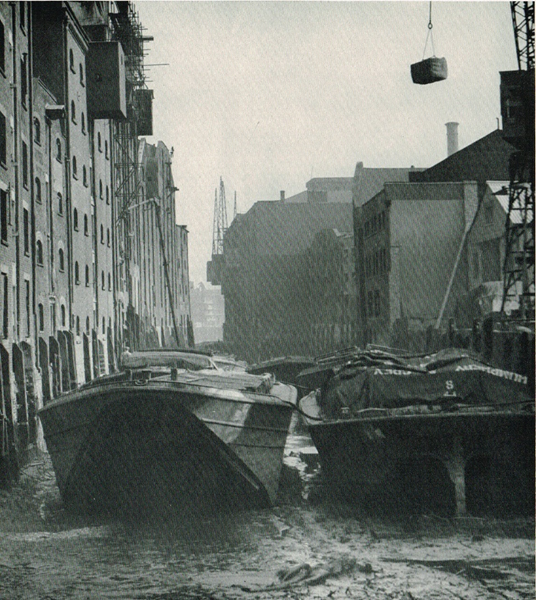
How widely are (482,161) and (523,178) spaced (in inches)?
579

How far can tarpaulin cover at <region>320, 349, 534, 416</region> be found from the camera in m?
10.7

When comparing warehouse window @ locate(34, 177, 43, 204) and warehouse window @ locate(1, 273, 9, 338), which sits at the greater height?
warehouse window @ locate(34, 177, 43, 204)

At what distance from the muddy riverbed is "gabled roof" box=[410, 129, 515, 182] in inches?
1247

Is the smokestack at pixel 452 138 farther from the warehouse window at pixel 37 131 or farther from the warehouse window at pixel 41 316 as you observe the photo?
the warehouse window at pixel 41 316

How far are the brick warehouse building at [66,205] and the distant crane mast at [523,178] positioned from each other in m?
11.7

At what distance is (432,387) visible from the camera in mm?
10945

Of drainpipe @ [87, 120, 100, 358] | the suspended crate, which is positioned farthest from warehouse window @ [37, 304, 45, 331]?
the suspended crate

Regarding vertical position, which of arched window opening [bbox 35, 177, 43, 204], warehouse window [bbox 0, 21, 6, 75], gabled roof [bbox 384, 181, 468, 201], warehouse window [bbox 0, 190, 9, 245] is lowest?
warehouse window [bbox 0, 190, 9, 245]

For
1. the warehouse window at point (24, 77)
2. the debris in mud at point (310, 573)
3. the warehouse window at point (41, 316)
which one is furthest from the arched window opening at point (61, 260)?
the debris in mud at point (310, 573)

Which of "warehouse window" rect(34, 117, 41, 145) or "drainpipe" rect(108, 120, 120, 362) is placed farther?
"drainpipe" rect(108, 120, 120, 362)

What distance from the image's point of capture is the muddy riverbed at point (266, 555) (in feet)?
24.1

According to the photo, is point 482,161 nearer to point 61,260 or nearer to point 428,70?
point 61,260

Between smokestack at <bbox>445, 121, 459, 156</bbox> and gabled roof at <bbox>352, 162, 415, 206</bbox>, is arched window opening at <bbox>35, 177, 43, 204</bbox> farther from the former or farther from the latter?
smokestack at <bbox>445, 121, 459, 156</bbox>

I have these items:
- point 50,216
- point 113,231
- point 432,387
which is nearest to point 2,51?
point 50,216
